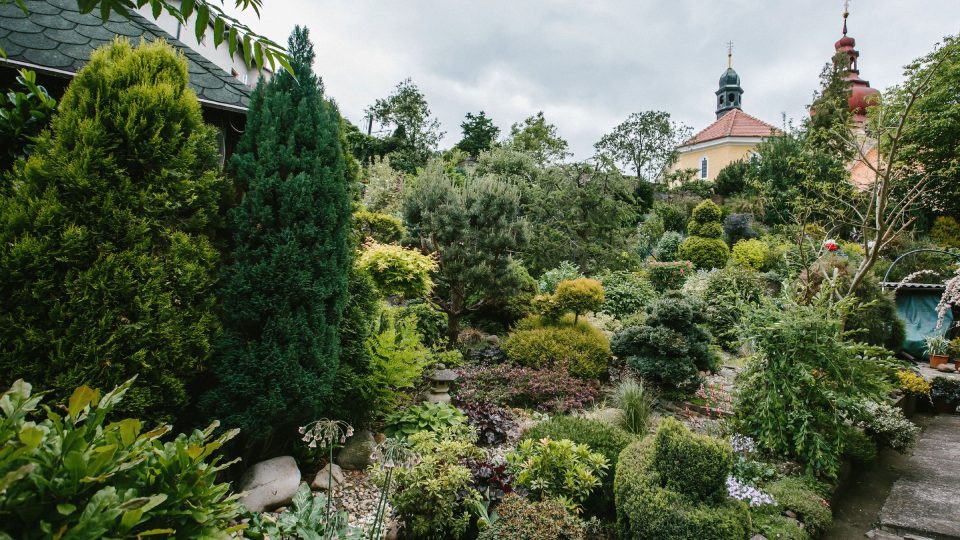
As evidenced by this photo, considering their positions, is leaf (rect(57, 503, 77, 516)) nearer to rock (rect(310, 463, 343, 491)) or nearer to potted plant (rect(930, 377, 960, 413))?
rock (rect(310, 463, 343, 491))

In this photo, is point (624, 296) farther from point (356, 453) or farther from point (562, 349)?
point (356, 453)

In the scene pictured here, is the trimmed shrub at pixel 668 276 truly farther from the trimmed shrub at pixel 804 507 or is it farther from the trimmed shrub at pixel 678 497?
the trimmed shrub at pixel 678 497

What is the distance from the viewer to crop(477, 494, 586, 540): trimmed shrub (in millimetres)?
2920

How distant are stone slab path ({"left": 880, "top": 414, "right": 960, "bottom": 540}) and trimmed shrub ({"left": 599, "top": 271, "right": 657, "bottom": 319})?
17.3 ft

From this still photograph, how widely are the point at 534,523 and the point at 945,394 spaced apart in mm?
10110

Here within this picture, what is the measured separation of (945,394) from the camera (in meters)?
8.45

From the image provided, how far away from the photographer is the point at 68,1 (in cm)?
452

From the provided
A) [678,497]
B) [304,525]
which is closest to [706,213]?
[678,497]

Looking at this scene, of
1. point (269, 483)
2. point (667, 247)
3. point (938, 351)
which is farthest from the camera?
point (667, 247)

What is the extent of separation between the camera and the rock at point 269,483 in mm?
3309

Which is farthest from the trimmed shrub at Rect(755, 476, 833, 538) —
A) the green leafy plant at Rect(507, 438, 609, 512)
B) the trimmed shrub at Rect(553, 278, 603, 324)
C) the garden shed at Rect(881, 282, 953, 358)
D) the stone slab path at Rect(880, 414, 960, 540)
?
the garden shed at Rect(881, 282, 953, 358)

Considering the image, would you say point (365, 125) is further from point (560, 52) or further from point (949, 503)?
point (949, 503)

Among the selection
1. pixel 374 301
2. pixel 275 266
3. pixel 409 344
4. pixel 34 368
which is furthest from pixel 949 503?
pixel 34 368

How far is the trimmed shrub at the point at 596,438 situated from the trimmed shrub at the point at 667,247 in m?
14.2
